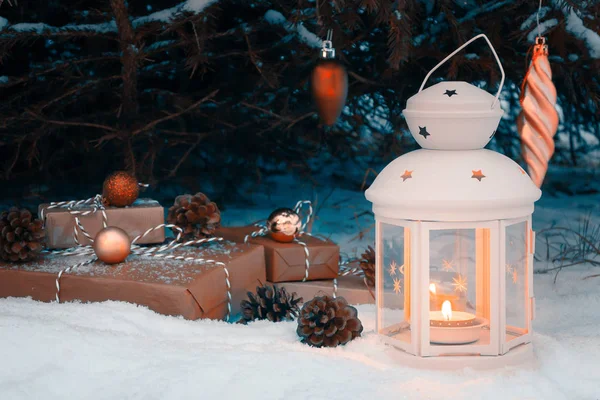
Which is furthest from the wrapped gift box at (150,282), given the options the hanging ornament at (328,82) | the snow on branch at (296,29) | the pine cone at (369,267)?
the snow on branch at (296,29)

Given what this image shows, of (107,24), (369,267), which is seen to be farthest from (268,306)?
(107,24)

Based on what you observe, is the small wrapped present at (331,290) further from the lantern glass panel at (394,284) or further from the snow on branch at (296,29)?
the snow on branch at (296,29)

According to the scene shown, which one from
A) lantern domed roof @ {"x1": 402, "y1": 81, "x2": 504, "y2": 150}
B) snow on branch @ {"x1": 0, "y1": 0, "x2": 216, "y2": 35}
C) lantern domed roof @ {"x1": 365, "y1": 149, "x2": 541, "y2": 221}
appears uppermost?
snow on branch @ {"x1": 0, "y1": 0, "x2": 216, "y2": 35}

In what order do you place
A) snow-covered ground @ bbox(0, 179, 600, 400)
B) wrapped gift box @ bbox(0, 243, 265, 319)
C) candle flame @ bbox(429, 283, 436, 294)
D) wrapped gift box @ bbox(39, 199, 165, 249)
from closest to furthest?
snow-covered ground @ bbox(0, 179, 600, 400), candle flame @ bbox(429, 283, 436, 294), wrapped gift box @ bbox(0, 243, 265, 319), wrapped gift box @ bbox(39, 199, 165, 249)

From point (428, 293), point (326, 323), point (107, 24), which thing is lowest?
point (326, 323)

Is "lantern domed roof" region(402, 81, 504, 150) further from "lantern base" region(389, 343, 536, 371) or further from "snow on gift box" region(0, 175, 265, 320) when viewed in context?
"snow on gift box" region(0, 175, 265, 320)

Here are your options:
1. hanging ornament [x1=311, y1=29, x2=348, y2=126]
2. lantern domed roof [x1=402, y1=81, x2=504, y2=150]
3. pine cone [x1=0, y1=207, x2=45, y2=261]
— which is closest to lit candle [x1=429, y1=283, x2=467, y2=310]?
lantern domed roof [x1=402, y1=81, x2=504, y2=150]

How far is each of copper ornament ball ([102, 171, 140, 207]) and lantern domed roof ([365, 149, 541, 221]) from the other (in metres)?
0.96

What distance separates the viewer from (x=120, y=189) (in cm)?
238

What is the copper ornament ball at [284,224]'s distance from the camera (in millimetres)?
2475

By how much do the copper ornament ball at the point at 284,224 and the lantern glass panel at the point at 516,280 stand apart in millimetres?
851

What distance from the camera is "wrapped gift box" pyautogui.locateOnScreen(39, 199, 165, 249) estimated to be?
92.2 inches

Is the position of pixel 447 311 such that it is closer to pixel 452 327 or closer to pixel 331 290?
pixel 452 327

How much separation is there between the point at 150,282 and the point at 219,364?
0.45 metres
